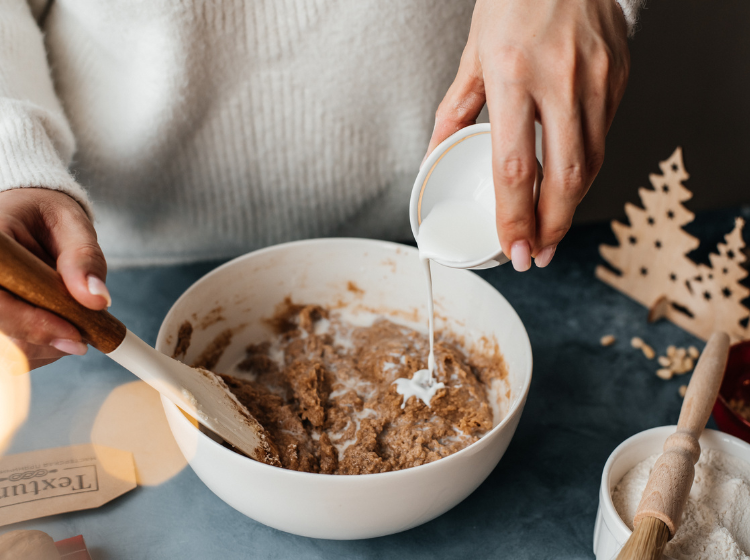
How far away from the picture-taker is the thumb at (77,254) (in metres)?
0.65

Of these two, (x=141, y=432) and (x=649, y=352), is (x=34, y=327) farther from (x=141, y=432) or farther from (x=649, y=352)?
(x=649, y=352)

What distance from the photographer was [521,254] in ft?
2.40

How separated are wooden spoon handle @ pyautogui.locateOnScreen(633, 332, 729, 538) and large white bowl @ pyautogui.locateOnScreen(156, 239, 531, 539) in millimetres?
190

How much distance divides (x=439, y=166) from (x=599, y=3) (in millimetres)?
299

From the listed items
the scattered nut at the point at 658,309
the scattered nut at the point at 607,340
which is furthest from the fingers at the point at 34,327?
the scattered nut at the point at 658,309

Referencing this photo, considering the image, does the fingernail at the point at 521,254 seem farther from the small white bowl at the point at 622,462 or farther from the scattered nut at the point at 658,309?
the scattered nut at the point at 658,309

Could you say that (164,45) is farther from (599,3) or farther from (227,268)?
(599,3)

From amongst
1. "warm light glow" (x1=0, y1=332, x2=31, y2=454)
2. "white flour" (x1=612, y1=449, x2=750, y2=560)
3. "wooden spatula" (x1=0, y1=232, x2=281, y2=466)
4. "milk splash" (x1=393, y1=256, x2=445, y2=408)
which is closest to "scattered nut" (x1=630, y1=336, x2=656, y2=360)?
"white flour" (x1=612, y1=449, x2=750, y2=560)

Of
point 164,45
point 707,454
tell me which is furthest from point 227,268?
point 707,454

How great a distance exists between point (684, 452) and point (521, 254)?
344mm

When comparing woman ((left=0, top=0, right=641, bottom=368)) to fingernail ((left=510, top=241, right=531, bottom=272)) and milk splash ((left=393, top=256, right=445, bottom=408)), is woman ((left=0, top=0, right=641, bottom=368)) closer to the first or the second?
fingernail ((left=510, top=241, right=531, bottom=272))

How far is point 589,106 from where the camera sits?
71cm

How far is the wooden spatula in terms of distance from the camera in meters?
0.61

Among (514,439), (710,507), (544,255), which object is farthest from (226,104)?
(710,507)
